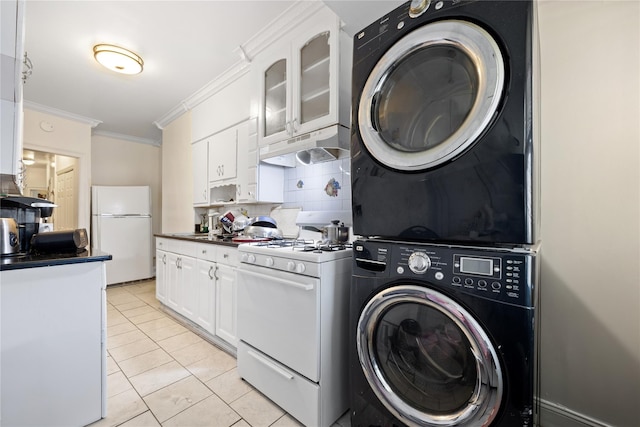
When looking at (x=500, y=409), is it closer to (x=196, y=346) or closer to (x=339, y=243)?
(x=339, y=243)

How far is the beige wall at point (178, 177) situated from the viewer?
3545 millimetres

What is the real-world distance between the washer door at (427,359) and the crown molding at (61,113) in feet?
16.7

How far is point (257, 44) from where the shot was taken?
2.33 metres

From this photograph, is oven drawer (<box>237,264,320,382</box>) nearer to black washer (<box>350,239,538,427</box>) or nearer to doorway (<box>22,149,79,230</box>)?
black washer (<box>350,239,538,427</box>)

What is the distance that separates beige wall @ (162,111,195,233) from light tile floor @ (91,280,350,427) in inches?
58.5

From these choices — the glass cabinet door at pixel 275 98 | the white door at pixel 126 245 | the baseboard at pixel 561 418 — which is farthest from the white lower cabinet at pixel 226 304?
the white door at pixel 126 245

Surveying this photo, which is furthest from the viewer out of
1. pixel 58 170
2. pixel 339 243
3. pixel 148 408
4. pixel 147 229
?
pixel 58 170

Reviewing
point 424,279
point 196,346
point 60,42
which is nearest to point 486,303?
point 424,279

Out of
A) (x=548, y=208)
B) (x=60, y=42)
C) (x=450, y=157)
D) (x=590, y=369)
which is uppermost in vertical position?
(x=60, y=42)

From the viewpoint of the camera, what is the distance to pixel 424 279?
38.8 inches

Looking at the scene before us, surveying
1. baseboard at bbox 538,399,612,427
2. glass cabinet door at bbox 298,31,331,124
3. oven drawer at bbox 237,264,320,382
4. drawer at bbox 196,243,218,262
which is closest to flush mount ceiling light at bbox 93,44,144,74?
glass cabinet door at bbox 298,31,331,124

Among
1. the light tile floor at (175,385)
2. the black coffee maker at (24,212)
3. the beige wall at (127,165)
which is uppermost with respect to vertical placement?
the beige wall at (127,165)

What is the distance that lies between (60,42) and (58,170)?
3653mm

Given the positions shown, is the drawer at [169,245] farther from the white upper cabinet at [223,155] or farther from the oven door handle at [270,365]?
the oven door handle at [270,365]
